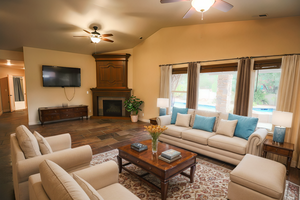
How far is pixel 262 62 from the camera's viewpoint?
340 cm

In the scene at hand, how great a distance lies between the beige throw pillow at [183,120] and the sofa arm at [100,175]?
8.36 ft

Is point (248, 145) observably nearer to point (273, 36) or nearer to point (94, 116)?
point (273, 36)

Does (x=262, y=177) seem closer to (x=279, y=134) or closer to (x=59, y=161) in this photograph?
(x=279, y=134)

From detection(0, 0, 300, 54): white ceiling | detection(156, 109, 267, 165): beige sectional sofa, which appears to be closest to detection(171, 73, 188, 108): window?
detection(156, 109, 267, 165): beige sectional sofa

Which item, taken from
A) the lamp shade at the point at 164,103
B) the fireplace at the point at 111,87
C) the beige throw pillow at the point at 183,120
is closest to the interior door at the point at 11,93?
the fireplace at the point at 111,87

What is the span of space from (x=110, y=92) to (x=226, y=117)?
4955mm

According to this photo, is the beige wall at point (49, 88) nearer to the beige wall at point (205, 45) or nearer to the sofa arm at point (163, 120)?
the beige wall at point (205, 45)

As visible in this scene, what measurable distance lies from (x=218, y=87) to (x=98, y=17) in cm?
385

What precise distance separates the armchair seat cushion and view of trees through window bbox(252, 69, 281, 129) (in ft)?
11.7

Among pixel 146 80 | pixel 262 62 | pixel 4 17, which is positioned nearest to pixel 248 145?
pixel 262 62

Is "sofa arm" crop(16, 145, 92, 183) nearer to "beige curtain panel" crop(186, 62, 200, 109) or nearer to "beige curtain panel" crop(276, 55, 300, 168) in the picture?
"beige curtain panel" crop(186, 62, 200, 109)

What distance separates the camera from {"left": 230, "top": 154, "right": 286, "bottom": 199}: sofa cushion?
1685 millimetres

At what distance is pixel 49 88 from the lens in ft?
19.9

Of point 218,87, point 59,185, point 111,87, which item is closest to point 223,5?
point 218,87
